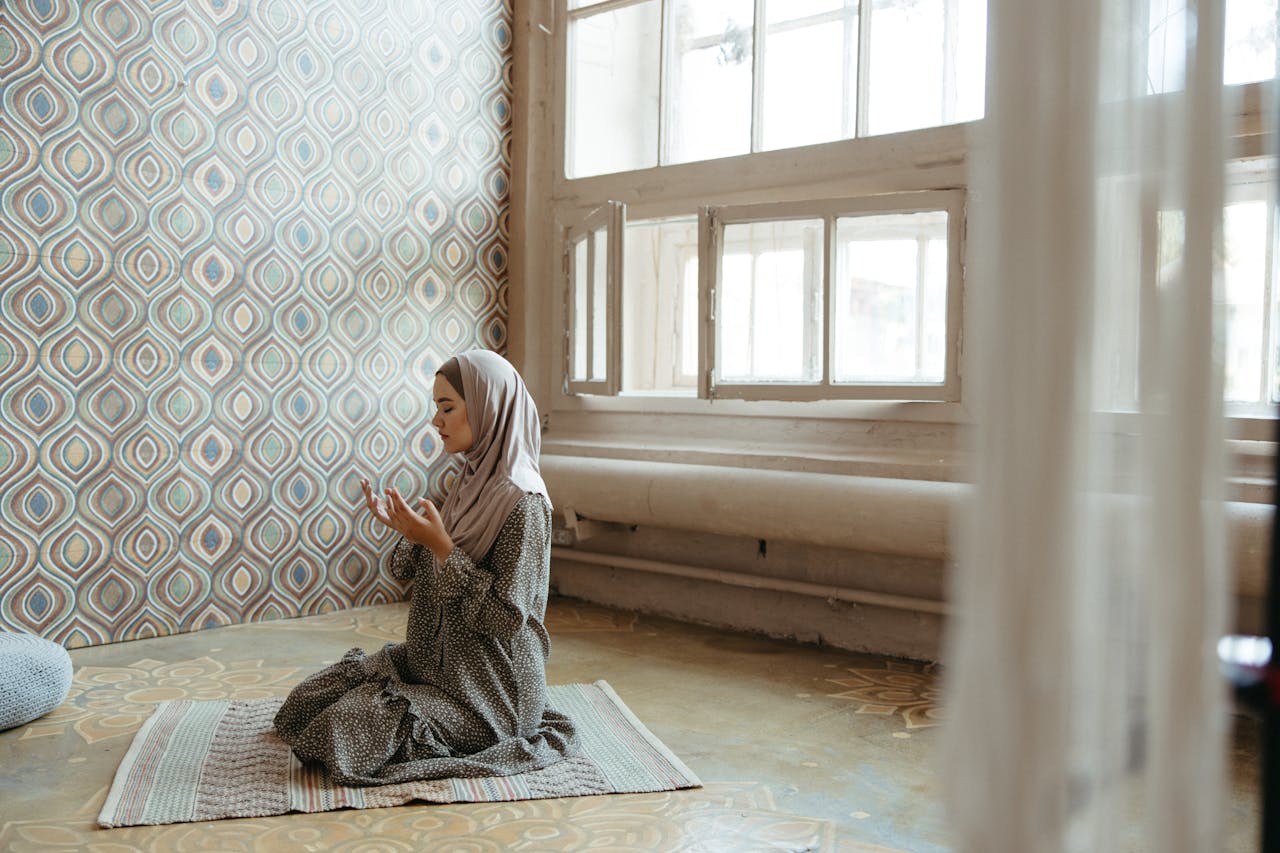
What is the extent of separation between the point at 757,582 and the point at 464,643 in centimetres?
177

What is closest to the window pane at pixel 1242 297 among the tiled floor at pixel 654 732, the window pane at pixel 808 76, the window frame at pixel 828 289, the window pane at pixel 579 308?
the tiled floor at pixel 654 732

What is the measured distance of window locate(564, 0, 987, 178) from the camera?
390 centimetres

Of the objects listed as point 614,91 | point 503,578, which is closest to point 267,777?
point 503,578

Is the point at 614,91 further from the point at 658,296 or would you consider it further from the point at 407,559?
the point at 407,559

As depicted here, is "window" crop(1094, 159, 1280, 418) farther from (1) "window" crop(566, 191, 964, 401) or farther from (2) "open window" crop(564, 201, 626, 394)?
(2) "open window" crop(564, 201, 626, 394)

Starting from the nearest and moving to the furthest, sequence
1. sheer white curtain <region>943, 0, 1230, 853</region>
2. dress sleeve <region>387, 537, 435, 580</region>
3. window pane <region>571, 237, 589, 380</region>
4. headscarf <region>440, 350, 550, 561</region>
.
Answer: sheer white curtain <region>943, 0, 1230, 853</region>, headscarf <region>440, 350, 550, 561</region>, dress sleeve <region>387, 537, 435, 580</region>, window pane <region>571, 237, 589, 380</region>

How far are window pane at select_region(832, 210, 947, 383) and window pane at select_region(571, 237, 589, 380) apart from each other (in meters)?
1.31

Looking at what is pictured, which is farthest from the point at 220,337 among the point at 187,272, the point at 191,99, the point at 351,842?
the point at 351,842

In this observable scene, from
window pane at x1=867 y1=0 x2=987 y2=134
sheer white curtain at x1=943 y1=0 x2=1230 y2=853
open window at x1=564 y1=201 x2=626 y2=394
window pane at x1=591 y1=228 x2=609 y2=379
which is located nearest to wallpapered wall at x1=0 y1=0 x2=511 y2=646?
open window at x1=564 y1=201 x2=626 y2=394

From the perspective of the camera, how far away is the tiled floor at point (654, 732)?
2246mm

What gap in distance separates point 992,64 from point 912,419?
310 cm

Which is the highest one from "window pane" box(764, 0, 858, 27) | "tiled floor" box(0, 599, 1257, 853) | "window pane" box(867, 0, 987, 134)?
"window pane" box(764, 0, 858, 27)

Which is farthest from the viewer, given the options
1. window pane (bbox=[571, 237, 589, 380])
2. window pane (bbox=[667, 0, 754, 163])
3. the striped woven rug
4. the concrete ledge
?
window pane (bbox=[571, 237, 589, 380])

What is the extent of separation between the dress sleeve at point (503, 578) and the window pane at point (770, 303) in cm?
178
